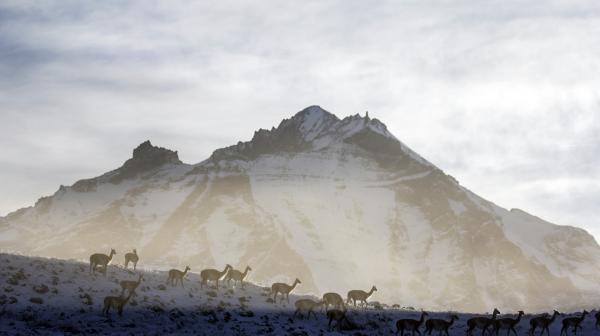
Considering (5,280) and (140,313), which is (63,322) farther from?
(5,280)

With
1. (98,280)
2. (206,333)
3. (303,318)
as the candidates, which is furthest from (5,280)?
(303,318)

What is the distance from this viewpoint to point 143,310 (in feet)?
142

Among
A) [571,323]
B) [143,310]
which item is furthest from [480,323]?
[143,310]

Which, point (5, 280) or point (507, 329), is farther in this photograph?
point (507, 329)

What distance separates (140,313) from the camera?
42.5 m

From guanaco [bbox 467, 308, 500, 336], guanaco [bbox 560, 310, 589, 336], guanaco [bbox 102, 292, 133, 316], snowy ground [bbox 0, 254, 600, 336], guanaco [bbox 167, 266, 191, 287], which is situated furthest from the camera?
guanaco [bbox 167, 266, 191, 287]

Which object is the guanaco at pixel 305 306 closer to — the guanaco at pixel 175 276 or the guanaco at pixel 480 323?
the guanaco at pixel 480 323

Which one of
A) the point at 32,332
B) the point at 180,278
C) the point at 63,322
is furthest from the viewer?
the point at 180,278

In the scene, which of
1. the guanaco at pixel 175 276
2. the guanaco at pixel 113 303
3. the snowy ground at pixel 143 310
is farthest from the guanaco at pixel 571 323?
the guanaco at pixel 113 303

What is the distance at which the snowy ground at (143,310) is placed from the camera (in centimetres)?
3888

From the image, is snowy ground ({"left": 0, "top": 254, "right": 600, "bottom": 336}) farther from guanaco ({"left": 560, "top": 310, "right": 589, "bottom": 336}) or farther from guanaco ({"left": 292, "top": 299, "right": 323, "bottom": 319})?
guanaco ({"left": 560, "top": 310, "right": 589, "bottom": 336})

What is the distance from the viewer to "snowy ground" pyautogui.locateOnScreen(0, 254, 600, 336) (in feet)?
128

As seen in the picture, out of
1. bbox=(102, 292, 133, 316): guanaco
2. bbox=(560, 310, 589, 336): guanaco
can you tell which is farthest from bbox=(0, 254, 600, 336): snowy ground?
bbox=(560, 310, 589, 336): guanaco

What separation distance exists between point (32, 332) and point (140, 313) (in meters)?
7.54
